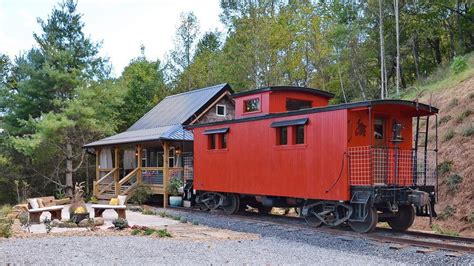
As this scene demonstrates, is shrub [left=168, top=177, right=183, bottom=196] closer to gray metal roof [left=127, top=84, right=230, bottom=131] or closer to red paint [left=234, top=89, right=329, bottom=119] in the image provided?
gray metal roof [left=127, top=84, right=230, bottom=131]

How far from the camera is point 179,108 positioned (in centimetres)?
2306

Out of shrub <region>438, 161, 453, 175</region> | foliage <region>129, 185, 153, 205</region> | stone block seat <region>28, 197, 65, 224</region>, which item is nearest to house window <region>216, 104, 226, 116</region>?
foliage <region>129, 185, 153, 205</region>

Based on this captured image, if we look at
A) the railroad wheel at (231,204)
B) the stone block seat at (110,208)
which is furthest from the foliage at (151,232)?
the railroad wheel at (231,204)

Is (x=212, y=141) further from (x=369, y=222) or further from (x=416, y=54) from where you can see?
(x=416, y=54)

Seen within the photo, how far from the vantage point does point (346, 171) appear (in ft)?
36.6

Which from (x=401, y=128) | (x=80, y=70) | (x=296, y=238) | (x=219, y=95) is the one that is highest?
(x=80, y=70)

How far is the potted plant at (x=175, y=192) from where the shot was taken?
61.0 ft

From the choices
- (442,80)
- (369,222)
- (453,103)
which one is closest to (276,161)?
(369,222)

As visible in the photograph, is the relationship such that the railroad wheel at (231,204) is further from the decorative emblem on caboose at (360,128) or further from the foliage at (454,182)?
the foliage at (454,182)

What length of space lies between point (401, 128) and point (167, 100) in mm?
15776

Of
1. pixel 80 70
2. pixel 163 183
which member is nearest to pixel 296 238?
pixel 163 183

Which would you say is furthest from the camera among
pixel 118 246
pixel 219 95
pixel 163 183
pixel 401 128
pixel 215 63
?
pixel 215 63

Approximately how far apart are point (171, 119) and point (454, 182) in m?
12.1

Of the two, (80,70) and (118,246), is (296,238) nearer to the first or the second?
(118,246)
